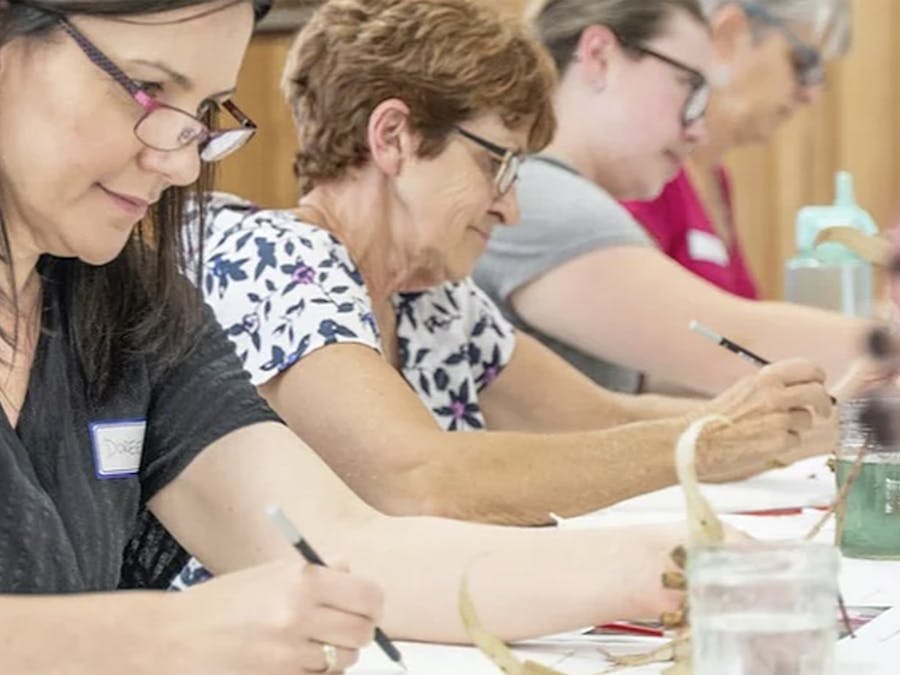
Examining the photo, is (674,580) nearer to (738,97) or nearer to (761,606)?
(761,606)

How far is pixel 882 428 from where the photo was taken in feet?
1.78

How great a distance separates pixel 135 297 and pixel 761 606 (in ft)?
2.27

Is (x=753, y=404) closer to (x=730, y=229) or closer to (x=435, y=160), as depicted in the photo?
(x=435, y=160)

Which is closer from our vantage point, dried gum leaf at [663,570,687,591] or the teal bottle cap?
dried gum leaf at [663,570,687,591]

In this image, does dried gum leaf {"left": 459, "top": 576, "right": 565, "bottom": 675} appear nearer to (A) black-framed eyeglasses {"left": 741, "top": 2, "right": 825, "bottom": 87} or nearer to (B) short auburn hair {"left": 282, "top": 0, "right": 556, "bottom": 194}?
(B) short auburn hair {"left": 282, "top": 0, "right": 556, "bottom": 194}

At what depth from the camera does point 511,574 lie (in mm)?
1400

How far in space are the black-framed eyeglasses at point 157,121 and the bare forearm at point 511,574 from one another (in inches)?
14.1

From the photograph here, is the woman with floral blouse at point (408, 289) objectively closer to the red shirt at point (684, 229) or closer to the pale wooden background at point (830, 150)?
the red shirt at point (684, 229)

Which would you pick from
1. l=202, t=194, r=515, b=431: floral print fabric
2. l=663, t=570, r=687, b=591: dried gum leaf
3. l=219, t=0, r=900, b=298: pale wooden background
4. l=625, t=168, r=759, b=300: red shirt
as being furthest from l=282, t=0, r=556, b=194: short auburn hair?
l=219, t=0, r=900, b=298: pale wooden background

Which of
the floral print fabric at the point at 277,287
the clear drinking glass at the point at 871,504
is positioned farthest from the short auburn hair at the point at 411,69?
the clear drinking glass at the point at 871,504

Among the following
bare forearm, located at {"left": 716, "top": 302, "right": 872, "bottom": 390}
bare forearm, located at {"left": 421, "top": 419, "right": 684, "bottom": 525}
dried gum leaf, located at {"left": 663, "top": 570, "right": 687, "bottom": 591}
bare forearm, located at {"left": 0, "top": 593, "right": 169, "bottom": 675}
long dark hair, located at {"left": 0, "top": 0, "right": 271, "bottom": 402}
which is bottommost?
bare forearm, located at {"left": 716, "top": 302, "right": 872, "bottom": 390}

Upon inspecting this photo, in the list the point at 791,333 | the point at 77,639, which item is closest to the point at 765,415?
the point at 791,333

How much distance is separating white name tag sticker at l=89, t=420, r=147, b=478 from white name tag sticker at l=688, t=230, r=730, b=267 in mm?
2103

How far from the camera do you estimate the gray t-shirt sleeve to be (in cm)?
268
